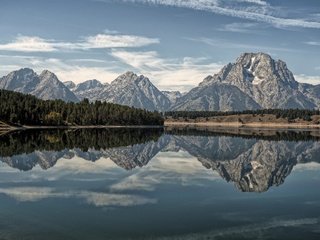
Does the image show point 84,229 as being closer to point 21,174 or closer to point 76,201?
point 76,201

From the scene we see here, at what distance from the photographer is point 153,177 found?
72.5 meters

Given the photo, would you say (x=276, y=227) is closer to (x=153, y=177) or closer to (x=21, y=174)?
(x=153, y=177)

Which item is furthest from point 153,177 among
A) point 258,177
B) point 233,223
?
point 233,223

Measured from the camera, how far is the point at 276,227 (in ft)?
125

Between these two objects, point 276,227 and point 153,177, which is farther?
point 153,177

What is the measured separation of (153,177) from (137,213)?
95.8ft

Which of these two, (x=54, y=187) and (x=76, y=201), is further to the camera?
(x=54, y=187)

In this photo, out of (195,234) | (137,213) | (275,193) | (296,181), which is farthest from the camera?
(296,181)

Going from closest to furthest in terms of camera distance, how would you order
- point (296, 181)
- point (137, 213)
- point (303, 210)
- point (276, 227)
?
point (276, 227)
point (137, 213)
point (303, 210)
point (296, 181)

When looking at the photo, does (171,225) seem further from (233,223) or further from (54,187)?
(54,187)

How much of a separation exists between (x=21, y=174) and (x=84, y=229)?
38883 mm

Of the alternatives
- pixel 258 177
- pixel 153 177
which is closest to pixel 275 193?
pixel 258 177


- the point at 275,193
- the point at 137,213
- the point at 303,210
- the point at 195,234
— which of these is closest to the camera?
the point at 195,234

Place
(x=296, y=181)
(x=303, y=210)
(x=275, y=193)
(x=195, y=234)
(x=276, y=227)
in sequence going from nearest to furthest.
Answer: (x=195, y=234) → (x=276, y=227) → (x=303, y=210) → (x=275, y=193) → (x=296, y=181)
